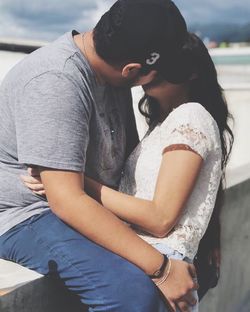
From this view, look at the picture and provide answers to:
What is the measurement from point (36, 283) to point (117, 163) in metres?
0.55

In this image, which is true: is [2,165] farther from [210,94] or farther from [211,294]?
[211,294]

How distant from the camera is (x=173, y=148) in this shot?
1979 mm

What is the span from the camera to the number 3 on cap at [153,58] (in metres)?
1.87

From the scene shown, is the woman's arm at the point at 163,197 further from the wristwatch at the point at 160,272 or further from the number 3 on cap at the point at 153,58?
the number 3 on cap at the point at 153,58

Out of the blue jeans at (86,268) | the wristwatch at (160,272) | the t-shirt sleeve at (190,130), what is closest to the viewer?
the blue jeans at (86,268)

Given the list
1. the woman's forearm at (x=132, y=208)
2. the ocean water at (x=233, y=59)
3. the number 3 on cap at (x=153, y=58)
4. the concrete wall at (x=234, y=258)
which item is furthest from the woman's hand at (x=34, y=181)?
the ocean water at (x=233, y=59)

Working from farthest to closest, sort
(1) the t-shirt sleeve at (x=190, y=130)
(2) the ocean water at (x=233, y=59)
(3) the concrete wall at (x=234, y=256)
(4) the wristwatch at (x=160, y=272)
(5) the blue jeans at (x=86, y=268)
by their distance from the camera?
(2) the ocean water at (x=233, y=59)
(3) the concrete wall at (x=234, y=256)
(1) the t-shirt sleeve at (x=190, y=130)
(4) the wristwatch at (x=160, y=272)
(5) the blue jeans at (x=86, y=268)

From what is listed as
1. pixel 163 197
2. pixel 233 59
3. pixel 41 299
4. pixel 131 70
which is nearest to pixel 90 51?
pixel 131 70

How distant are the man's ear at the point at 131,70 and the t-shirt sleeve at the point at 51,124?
0.19m

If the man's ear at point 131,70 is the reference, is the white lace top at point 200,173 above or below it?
below

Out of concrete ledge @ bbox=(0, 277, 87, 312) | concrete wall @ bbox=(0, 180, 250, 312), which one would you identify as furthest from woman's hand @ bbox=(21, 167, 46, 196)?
concrete wall @ bbox=(0, 180, 250, 312)

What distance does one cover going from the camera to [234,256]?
11.6 ft

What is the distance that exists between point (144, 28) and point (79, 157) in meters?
0.42

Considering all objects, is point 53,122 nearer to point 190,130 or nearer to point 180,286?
point 190,130
